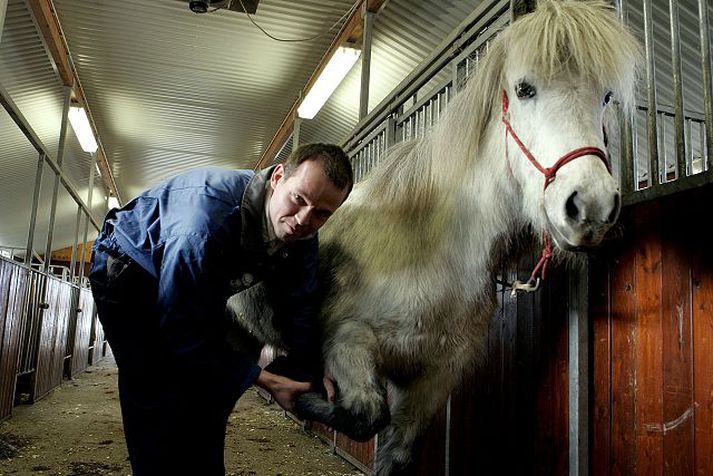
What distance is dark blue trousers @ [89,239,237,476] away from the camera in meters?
1.51

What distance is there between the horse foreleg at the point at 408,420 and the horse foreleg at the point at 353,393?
0.25m

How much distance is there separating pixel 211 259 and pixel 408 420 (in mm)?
806

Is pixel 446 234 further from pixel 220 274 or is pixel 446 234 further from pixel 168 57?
pixel 168 57

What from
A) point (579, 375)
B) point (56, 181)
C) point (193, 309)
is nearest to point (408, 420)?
point (579, 375)

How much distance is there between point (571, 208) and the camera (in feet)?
3.77

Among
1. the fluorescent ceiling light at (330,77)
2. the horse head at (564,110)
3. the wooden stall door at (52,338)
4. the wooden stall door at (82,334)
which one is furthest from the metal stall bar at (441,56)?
the wooden stall door at (82,334)

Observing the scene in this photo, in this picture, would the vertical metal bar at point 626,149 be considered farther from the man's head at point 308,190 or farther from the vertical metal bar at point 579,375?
the man's head at point 308,190

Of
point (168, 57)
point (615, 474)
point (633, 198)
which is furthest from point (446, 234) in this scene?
point (168, 57)

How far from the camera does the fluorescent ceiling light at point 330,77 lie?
5.29 m

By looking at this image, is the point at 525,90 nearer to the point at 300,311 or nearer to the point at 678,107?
the point at 678,107

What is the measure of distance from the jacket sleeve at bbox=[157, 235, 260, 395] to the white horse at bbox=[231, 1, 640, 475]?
24 centimetres

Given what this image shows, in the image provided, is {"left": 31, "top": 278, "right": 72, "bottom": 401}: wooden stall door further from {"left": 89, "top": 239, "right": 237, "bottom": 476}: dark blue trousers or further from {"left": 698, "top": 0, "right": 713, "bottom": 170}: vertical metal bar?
{"left": 698, "top": 0, "right": 713, "bottom": 170}: vertical metal bar

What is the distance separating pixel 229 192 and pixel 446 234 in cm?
64

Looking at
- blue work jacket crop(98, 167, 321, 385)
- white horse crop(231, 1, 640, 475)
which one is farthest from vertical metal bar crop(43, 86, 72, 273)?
white horse crop(231, 1, 640, 475)
